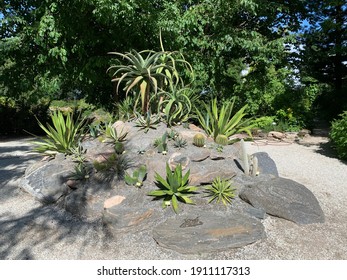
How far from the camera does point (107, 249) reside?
2.62 meters

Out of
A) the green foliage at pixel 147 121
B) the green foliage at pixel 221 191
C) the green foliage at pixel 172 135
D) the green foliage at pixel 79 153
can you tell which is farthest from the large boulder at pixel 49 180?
the green foliage at pixel 221 191

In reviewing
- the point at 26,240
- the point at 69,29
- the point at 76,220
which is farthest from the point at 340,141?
the point at 69,29

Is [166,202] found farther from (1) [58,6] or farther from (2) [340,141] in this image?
(1) [58,6]

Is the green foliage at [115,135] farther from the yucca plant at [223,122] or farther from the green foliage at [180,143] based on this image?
the yucca plant at [223,122]

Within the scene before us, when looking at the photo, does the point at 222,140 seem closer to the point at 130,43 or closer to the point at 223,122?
the point at 223,122

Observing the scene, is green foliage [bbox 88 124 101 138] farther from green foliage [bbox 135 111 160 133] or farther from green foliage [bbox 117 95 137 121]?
green foliage [bbox 135 111 160 133]

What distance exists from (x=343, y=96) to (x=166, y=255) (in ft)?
33.7

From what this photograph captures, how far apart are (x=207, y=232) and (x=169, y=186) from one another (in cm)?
76

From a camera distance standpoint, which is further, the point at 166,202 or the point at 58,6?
the point at 58,6

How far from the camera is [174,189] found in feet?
10.6

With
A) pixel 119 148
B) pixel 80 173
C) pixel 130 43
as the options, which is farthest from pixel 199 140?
pixel 130 43

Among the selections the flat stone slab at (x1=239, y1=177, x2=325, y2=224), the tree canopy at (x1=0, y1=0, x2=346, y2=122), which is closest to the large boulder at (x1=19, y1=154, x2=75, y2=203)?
the flat stone slab at (x1=239, y1=177, x2=325, y2=224)

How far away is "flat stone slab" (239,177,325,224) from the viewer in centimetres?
305

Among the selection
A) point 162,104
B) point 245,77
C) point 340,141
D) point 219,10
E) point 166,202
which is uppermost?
point 219,10
